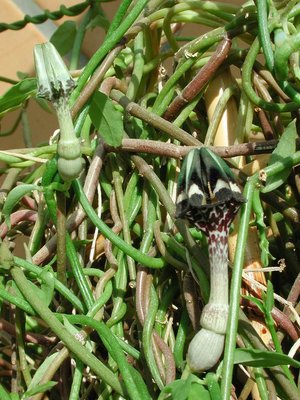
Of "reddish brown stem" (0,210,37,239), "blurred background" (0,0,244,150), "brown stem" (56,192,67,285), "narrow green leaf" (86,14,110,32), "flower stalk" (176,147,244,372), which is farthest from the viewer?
"blurred background" (0,0,244,150)

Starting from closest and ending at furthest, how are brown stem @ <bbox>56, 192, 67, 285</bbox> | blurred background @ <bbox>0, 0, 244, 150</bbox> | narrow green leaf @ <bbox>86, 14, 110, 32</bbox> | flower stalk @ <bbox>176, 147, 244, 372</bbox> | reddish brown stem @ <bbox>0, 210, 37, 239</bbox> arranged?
flower stalk @ <bbox>176, 147, 244, 372</bbox>
brown stem @ <bbox>56, 192, 67, 285</bbox>
reddish brown stem @ <bbox>0, 210, 37, 239</bbox>
narrow green leaf @ <bbox>86, 14, 110, 32</bbox>
blurred background @ <bbox>0, 0, 244, 150</bbox>

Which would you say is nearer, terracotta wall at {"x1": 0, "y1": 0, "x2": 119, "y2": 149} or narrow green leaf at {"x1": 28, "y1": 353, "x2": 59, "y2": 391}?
narrow green leaf at {"x1": 28, "y1": 353, "x2": 59, "y2": 391}

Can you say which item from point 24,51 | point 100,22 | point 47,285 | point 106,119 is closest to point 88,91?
point 106,119

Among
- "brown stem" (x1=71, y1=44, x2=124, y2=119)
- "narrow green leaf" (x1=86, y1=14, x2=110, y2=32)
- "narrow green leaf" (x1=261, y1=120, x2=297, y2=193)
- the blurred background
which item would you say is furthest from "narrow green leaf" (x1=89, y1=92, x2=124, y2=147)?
the blurred background

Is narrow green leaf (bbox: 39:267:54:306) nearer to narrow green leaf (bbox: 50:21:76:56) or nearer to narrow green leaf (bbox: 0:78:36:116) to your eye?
narrow green leaf (bbox: 0:78:36:116)

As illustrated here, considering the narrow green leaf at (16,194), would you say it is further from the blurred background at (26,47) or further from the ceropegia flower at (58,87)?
the blurred background at (26,47)

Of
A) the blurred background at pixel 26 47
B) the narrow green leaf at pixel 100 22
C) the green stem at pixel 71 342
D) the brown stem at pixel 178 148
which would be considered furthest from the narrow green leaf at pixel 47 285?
the blurred background at pixel 26 47

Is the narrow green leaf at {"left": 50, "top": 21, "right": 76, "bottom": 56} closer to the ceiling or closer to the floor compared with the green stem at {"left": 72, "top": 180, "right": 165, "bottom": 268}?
closer to the ceiling
